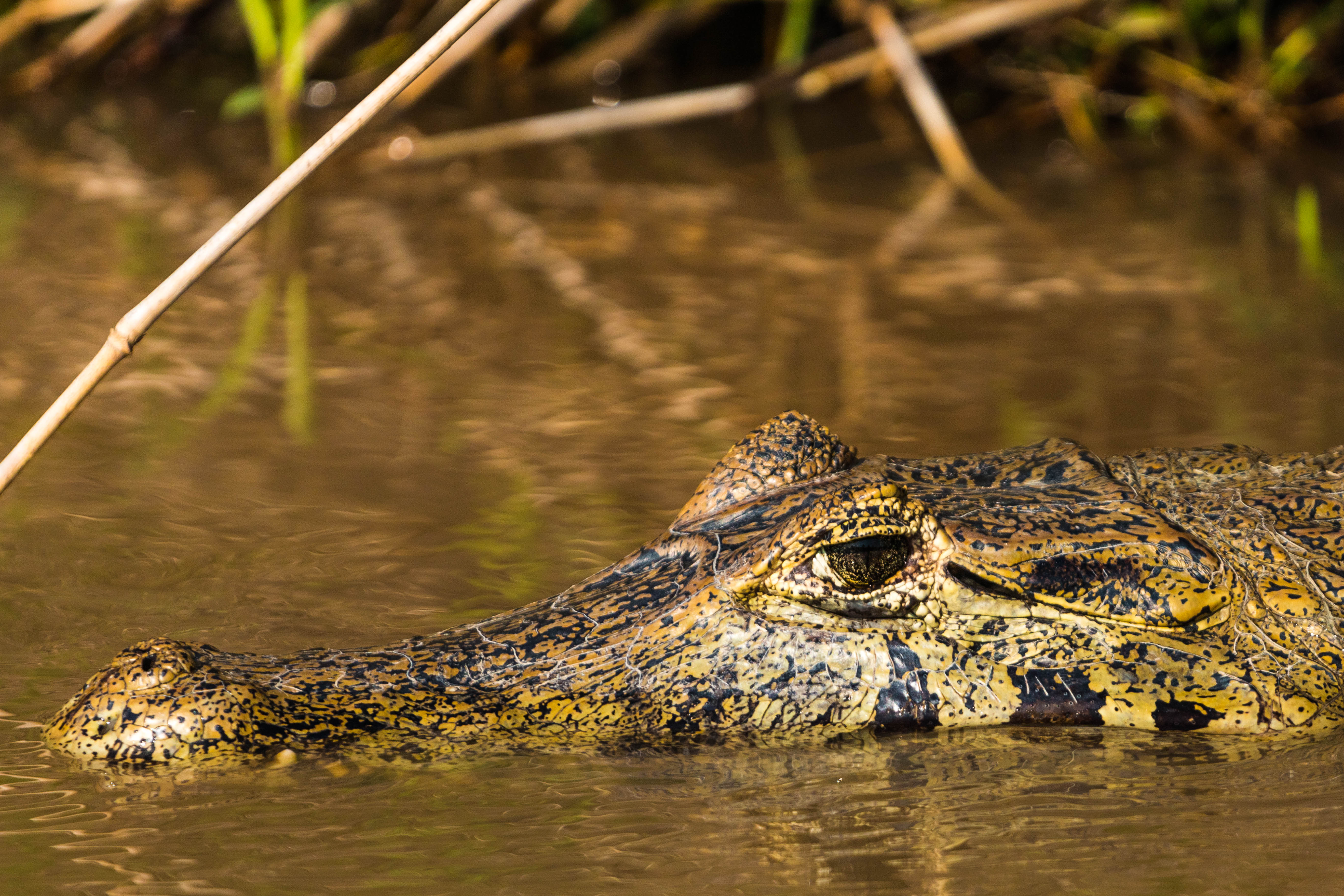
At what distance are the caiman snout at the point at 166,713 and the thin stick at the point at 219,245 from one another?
38 centimetres

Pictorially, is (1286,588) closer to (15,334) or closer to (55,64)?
(15,334)

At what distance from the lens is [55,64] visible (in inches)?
359

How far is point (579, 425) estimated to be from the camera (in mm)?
4820

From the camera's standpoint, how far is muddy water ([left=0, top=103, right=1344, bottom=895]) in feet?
8.45

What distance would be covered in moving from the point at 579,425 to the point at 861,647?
2.09 meters

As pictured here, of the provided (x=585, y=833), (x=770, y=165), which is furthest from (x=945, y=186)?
(x=585, y=833)

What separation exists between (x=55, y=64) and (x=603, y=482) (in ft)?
20.5

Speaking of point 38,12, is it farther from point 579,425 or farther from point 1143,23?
point 1143,23

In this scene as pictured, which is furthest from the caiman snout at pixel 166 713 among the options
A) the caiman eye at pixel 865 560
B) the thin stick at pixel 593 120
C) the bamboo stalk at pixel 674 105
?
the thin stick at pixel 593 120

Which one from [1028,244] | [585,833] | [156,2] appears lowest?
[585,833]

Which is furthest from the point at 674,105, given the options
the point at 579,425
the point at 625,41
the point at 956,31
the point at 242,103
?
the point at 625,41

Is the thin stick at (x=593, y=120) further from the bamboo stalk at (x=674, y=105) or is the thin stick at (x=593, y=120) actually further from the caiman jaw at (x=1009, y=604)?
the caiman jaw at (x=1009, y=604)

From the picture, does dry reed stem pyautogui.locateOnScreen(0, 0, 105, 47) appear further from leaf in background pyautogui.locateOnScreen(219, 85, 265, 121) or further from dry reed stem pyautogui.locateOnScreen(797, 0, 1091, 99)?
dry reed stem pyautogui.locateOnScreen(797, 0, 1091, 99)

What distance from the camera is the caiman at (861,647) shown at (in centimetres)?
281
